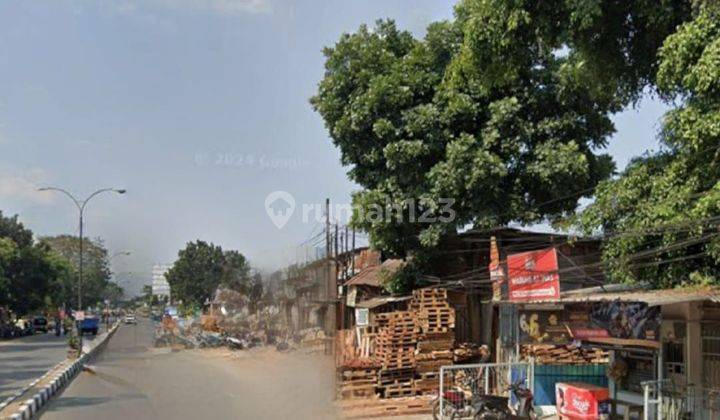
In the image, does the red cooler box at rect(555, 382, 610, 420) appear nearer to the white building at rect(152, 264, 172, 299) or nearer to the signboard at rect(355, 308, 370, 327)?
the signboard at rect(355, 308, 370, 327)

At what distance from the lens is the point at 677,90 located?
10.0 meters

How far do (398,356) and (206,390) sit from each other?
16.9 ft

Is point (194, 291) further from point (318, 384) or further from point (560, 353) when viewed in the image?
point (560, 353)

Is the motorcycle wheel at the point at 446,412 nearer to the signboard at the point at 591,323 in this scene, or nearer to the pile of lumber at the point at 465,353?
the signboard at the point at 591,323

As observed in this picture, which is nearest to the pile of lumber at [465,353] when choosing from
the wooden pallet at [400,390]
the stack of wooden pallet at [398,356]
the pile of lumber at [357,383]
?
the stack of wooden pallet at [398,356]

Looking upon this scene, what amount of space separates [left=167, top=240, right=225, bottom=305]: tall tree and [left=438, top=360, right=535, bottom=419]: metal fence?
31233 mm

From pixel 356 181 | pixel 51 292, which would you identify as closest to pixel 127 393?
pixel 356 181

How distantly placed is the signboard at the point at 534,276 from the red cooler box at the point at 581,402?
70.1 inches

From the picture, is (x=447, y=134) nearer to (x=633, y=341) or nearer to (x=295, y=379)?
(x=633, y=341)

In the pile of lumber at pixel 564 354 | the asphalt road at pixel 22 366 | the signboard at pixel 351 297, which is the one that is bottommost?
the asphalt road at pixel 22 366

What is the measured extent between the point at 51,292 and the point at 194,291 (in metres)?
21.2

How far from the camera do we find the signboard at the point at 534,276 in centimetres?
1352

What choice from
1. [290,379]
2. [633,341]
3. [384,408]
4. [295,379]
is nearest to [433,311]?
[384,408]

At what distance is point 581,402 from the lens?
13.0 meters
